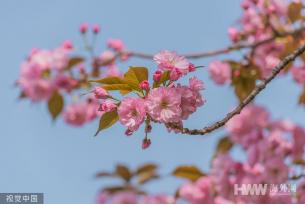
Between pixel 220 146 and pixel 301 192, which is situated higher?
pixel 220 146

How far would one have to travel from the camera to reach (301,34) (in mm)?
5059

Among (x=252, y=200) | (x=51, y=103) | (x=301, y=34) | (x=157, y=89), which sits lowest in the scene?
(x=252, y=200)

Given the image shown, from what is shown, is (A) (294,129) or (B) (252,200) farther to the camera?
(A) (294,129)

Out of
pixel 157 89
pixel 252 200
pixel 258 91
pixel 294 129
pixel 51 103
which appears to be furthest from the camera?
pixel 51 103

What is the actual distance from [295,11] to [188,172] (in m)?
2.05

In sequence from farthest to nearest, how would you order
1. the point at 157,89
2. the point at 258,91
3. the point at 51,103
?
the point at 51,103 → the point at 258,91 → the point at 157,89

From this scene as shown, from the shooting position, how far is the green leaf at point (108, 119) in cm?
232

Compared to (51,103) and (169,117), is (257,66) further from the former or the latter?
(169,117)

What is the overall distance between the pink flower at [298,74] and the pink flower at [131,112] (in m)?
3.74

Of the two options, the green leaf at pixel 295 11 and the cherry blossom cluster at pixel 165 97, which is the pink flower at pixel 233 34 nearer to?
the green leaf at pixel 295 11

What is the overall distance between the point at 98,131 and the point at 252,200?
168 cm

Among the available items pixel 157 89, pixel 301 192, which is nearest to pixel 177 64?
pixel 157 89

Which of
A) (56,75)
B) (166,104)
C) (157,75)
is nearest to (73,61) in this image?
(56,75)

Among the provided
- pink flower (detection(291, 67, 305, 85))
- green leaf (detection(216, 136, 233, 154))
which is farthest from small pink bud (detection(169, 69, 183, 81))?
pink flower (detection(291, 67, 305, 85))
